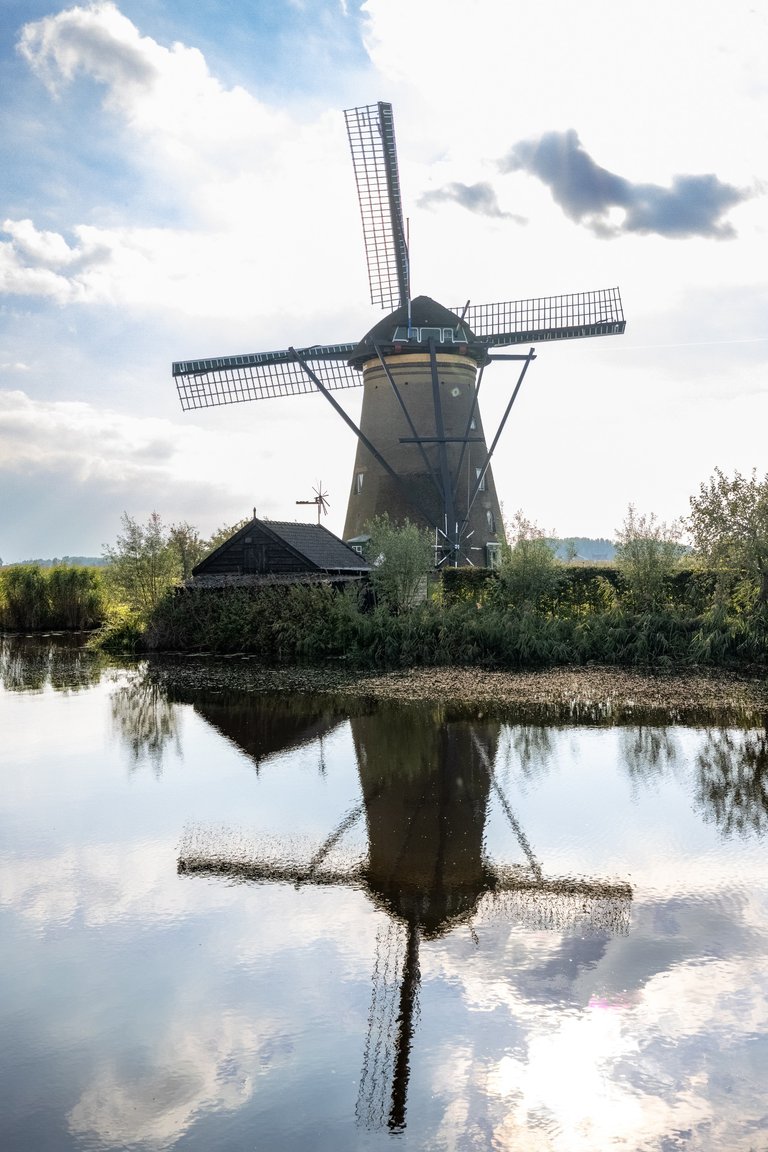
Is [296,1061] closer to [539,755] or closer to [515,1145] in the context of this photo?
[515,1145]

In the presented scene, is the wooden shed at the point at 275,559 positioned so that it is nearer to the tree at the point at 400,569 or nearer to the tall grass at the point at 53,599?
the tree at the point at 400,569

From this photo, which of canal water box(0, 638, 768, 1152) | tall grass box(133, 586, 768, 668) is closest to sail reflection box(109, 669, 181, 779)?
canal water box(0, 638, 768, 1152)

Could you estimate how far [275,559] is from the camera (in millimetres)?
24969

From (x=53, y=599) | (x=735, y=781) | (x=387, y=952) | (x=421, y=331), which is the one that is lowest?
(x=387, y=952)

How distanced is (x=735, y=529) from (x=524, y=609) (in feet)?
15.2

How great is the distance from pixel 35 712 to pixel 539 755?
792 centimetres

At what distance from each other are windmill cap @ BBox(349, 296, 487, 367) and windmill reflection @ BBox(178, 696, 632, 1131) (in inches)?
759

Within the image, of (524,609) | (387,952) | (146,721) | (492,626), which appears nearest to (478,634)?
(492,626)

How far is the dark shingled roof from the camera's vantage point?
24812mm

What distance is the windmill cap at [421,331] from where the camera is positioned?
28344mm

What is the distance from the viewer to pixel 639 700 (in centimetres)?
1501

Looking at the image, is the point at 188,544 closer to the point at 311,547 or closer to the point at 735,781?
the point at 311,547

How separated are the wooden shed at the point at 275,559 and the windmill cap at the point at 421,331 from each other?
6053mm

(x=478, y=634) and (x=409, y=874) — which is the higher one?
(x=478, y=634)
